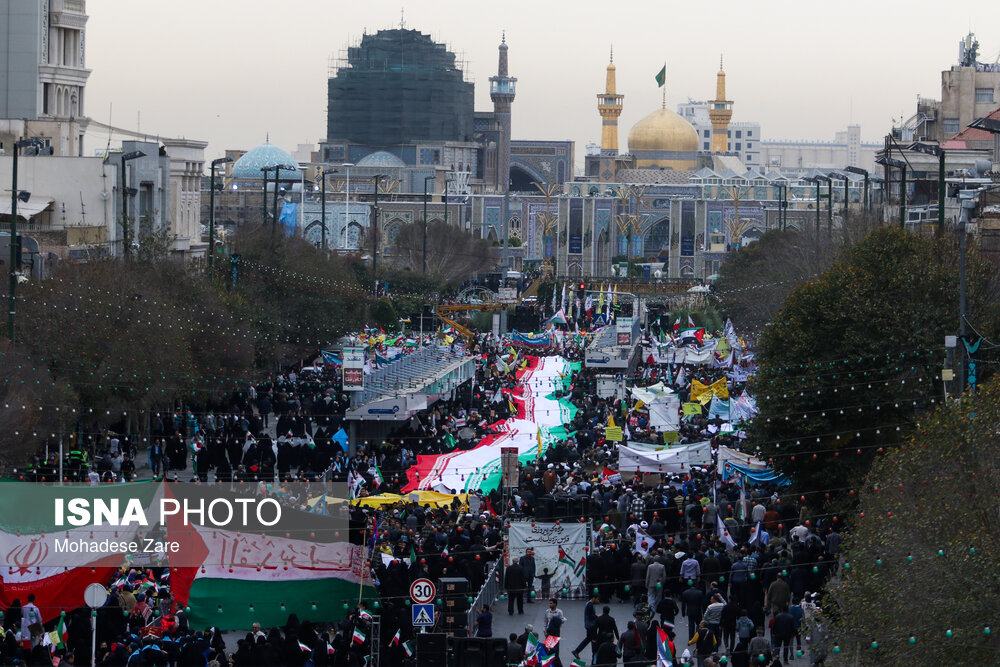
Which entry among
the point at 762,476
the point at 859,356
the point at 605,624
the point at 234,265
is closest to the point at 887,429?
the point at 859,356

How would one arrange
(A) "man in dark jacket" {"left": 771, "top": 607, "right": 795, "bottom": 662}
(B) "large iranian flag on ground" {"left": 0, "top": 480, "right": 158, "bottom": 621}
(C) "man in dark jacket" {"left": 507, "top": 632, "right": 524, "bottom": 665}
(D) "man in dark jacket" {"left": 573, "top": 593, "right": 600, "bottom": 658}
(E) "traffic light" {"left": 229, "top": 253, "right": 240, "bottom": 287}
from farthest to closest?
(E) "traffic light" {"left": 229, "top": 253, "right": 240, "bottom": 287} < (A) "man in dark jacket" {"left": 771, "top": 607, "right": 795, "bottom": 662} < (D) "man in dark jacket" {"left": 573, "top": 593, "right": 600, "bottom": 658} < (B) "large iranian flag on ground" {"left": 0, "top": 480, "right": 158, "bottom": 621} < (C) "man in dark jacket" {"left": 507, "top": 632, "right": 524, "bottom": 665}

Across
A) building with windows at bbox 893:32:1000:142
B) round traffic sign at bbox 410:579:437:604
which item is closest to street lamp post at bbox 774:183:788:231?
building with windows at bbox 893:32:1000:142

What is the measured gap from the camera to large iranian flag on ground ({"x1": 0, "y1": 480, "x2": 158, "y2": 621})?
1580 centimetres

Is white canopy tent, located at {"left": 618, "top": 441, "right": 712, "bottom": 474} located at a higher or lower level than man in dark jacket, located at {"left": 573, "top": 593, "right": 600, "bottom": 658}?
higher

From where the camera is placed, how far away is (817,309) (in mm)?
24031

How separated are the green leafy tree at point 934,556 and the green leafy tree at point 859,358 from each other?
25.7 ft

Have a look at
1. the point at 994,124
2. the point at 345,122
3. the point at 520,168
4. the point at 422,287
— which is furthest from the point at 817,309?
the point at 520,168

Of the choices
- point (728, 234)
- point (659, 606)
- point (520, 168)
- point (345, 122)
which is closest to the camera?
A: point (659, 606)

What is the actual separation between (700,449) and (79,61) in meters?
43.9

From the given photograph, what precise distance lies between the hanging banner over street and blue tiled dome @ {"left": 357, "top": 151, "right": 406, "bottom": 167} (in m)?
97.5

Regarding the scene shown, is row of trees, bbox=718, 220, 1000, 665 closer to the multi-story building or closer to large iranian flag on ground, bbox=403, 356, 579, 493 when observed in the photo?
large iranian flag on ground, bbox=403, 356, 579, 493

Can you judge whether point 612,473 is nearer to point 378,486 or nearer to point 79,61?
point 378,486

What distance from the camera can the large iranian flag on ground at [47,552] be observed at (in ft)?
51.8

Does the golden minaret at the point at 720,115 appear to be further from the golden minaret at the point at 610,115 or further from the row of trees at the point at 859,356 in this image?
the row of trees at the point at 859,356
